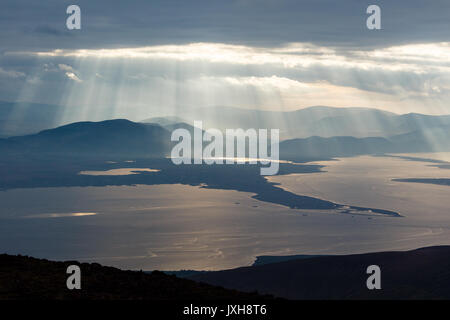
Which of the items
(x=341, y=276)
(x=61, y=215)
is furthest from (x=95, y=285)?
(x=61, y=215)

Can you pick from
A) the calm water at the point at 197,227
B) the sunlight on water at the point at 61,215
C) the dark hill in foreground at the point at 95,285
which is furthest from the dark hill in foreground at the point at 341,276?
the sunlight on water at the point at 61,215

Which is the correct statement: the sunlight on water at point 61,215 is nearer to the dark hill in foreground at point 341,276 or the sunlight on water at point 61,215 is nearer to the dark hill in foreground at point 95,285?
the dark hill in foreground at point 341,276

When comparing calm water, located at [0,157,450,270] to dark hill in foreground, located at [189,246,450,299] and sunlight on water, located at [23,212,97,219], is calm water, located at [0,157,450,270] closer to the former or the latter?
sunlight on water, located at [23,212,97,219]

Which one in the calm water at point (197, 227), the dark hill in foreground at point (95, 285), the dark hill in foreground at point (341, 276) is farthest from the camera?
the calm water at point (197, 227)

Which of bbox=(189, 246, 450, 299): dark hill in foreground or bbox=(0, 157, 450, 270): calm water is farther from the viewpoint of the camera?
bbox=(0, 157, 450, 270): calm water

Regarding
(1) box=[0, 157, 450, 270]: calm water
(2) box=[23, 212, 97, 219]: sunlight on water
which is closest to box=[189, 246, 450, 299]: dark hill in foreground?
(1) box=[0, 157, 450, 270]: calm water

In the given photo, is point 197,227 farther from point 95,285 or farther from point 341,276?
point 95,285
